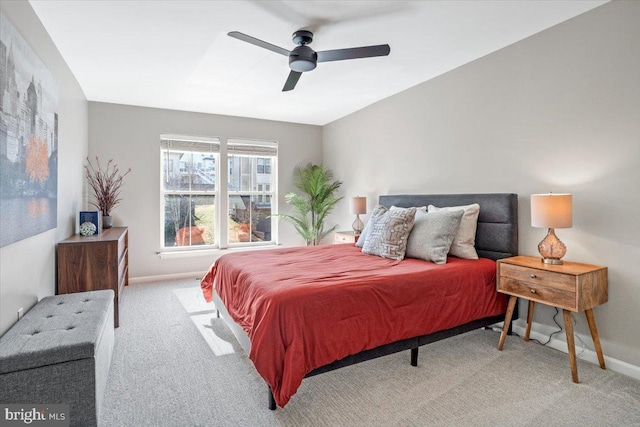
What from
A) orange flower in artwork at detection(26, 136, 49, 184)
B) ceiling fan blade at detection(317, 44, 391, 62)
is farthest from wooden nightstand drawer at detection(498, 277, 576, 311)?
orange flower in artwork at detection(26, 136, 49, 184)

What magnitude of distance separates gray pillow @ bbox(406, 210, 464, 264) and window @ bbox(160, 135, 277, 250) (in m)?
3.31

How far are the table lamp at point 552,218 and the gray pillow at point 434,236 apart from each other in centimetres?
65

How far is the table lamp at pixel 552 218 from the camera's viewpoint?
2361 mm

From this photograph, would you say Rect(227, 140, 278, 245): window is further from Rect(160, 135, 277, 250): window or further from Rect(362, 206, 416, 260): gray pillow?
Rect(362, 206, 416, 260): gray pillow

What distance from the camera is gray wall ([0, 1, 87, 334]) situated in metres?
1.96

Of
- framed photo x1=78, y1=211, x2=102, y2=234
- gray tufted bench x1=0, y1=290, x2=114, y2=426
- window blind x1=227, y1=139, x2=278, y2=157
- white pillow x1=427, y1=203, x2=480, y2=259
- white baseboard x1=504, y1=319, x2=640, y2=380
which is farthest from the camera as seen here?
window blind x1=227, y1=139, x2=278, y2=157

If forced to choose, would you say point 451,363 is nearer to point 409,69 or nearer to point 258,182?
point 409,69

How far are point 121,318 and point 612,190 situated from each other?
4361 mm

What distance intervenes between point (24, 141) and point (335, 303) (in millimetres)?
2152

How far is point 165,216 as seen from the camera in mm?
5121

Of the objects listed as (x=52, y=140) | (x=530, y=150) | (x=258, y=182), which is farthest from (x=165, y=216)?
(x=530, y=150)

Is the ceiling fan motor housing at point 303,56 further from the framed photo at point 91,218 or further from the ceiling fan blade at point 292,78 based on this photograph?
the framed photo at point 91,218

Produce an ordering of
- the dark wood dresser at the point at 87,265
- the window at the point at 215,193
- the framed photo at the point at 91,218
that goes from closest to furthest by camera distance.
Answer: the dark wood dresser at the point at 87,265 < the framed photo at the point at 91,218 < the window at the point at 215,193

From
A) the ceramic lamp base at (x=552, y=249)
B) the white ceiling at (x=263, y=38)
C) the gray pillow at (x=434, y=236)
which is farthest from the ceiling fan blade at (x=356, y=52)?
the ceramic lamp base at (x=552, y=249)
